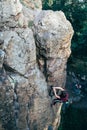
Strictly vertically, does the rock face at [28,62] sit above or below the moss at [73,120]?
above

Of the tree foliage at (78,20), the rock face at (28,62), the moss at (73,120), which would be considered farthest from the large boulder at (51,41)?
the tree foliage at (78,20)

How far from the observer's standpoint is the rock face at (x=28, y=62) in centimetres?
1875

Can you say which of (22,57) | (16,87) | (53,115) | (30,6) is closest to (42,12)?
(30,6)

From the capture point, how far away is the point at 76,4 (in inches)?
1220

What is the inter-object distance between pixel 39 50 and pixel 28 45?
1194 mm

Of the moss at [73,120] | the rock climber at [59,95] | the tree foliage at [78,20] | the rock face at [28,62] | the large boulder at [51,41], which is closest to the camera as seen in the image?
the rock face at [28,62]

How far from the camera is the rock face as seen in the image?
18750 millimetres

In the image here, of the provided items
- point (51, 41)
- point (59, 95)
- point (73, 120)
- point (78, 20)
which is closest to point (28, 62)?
point (51, 41)

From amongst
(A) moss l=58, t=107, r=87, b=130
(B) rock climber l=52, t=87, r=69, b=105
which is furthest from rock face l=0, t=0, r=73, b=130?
(A) moss l=58, t=107, r=87, b=130

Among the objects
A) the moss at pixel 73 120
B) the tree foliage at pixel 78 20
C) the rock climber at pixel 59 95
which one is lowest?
the moss at pixel 73 120

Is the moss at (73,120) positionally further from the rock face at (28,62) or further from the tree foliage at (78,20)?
the rock face at (28,62)

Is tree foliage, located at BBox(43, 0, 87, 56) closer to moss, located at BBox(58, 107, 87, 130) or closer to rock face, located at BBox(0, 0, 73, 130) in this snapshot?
moss, located at BBox(58, 107, 87, 130)

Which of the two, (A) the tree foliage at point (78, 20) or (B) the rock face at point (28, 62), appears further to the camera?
(A) the tree foliage at point (78, 20)

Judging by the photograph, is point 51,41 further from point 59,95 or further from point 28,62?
point 59,95
